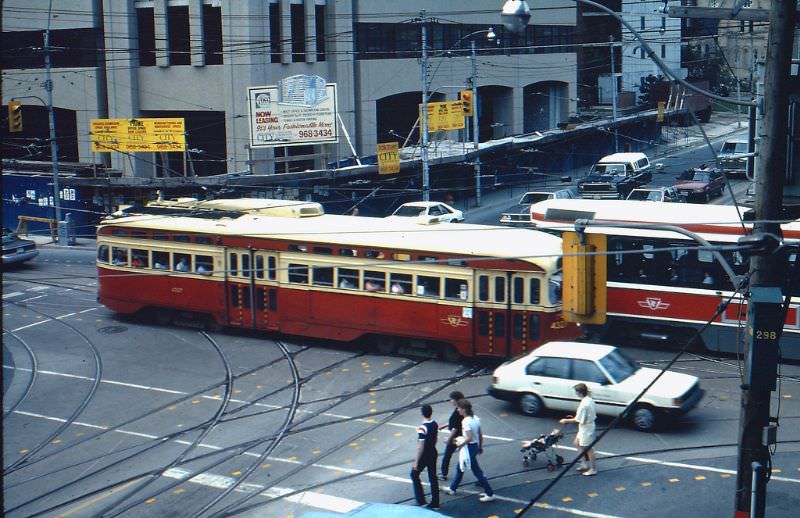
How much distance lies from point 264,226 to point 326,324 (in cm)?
310

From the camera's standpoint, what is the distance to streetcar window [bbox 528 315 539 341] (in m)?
20.3

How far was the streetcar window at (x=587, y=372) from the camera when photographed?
16.7 m

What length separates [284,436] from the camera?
16.9m

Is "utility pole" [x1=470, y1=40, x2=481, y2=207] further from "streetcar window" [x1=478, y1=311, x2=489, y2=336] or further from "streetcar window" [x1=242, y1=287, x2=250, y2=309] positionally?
"streetcar window" [x1=478, y1=311, x2=489, y2=336]

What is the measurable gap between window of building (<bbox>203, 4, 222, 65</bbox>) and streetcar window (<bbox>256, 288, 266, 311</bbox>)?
2117 centimetres

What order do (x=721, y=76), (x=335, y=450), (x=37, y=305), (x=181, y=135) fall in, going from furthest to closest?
(x=721, y=76) → (x=181, y=135) → (x=37, y=305) → (x=335, y=450)

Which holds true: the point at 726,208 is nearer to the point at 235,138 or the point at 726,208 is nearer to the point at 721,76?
the point at 235,138

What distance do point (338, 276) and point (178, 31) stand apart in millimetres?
24717

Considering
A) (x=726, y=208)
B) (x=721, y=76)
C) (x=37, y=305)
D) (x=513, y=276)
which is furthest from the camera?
(x=721, y=76)

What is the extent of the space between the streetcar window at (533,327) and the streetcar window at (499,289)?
734 mm

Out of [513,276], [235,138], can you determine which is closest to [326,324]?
[513,276]

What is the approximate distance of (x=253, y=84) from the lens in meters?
41.5

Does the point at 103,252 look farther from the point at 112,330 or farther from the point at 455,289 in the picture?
the point at 455,289


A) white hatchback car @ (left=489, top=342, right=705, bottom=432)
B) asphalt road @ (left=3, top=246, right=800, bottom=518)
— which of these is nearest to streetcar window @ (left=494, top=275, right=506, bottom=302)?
asphalt road @ (left=3, top=246, right=800, bottom=518)
